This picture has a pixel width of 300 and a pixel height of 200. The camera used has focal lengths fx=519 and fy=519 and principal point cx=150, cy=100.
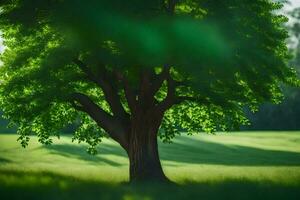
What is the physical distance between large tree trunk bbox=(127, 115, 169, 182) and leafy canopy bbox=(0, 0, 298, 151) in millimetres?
2146

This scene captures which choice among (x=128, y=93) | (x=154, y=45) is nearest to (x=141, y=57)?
(x=154, y=45)

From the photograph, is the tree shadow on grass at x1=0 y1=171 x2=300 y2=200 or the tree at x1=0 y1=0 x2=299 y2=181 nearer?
the tree shadow on grass at x1=0 y1=171 x2=300 y2=200

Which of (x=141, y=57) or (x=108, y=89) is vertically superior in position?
(x=141, y=57)

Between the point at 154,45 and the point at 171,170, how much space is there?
17.0 meters

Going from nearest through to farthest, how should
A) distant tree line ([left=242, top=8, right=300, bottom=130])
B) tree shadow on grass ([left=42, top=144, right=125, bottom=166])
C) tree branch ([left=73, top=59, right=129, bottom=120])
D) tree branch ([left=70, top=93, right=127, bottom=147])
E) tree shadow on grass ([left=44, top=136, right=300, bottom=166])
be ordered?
tree branch ([left=73, top=59, right=129, bottom=120]) → tree branch ([left=70, top=93, right=127, bottom=147]) → tree shadow on grass ([left=42, top=144, right=125, bottom=166]) → tree shadow on grass ([left=44, top=136, right=300, bottom=166]) → distant tree line ([left=242, top=8, right=300, bottom=130])

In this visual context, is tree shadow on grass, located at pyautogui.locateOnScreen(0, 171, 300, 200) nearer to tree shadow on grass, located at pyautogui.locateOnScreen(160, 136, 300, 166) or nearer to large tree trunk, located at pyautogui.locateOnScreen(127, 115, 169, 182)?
large tree trunk, located at pyautogui.locateOnScreen(127, 115, 169, 182)

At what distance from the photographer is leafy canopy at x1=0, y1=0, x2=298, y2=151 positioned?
61.4 feet

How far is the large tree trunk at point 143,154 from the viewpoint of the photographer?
75.6 feet

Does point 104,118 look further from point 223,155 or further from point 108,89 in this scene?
point 223,155

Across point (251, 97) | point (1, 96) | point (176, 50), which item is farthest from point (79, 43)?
point (251, 97)

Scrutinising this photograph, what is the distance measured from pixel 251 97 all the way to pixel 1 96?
1119cm

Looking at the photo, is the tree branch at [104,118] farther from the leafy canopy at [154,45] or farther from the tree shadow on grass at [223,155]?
the tree shadow on grass at [223,155]

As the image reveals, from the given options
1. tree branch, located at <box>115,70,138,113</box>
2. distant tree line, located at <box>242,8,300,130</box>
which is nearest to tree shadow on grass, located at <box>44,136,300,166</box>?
tree branch, located at <box>115,70,138,113</box>

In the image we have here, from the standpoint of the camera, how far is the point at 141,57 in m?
19.1
